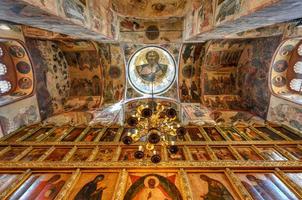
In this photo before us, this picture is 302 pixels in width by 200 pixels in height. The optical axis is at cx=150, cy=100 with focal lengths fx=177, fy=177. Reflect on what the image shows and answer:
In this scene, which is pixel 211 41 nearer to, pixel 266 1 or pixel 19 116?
pixel 266 1

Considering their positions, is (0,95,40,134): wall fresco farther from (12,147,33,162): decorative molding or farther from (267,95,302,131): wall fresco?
(267,95,302,131): wall fresco

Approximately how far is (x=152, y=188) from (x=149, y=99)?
1136cm

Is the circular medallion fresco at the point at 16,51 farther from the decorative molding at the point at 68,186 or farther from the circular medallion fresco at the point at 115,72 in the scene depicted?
the decorative molding at the point at 68,186

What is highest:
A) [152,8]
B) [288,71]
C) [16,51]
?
[152,8]

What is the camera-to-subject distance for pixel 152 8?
508 inches

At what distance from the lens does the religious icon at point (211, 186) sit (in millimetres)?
4640

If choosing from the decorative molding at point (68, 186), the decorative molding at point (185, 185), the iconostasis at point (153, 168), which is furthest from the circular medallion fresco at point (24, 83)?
the decorative molding at point (185, 185)

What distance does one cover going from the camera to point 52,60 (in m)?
12.2

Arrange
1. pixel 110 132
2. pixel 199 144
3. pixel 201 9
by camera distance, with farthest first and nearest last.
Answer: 1. pixel 201 9
2. pixel 110 132
3. pixel 199 144

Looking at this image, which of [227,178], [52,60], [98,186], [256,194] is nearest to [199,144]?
[227,178]

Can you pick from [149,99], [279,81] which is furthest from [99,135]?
[279,81]

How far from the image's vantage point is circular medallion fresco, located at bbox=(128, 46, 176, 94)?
51.9 ft

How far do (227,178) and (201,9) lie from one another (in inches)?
333

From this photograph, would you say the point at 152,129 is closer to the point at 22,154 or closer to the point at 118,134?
the point at 118,134
